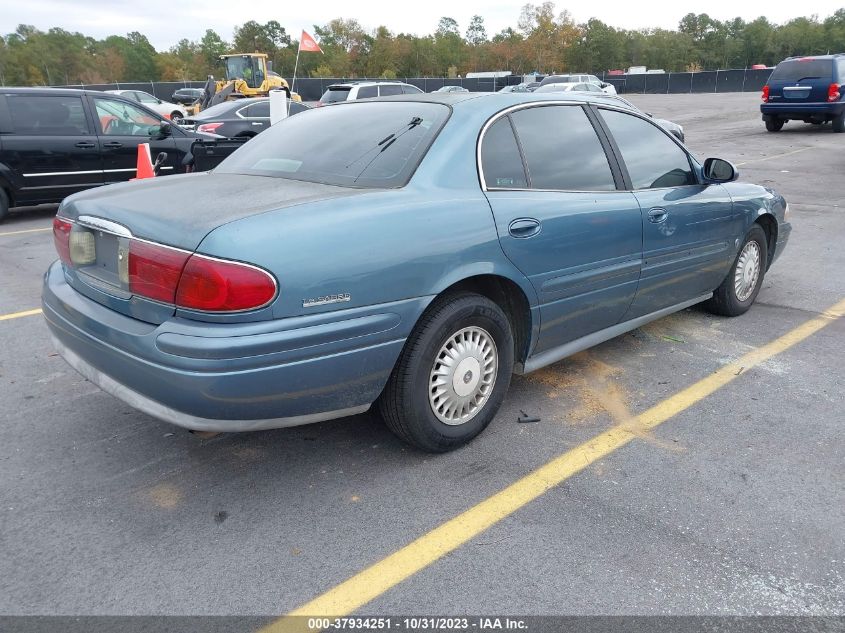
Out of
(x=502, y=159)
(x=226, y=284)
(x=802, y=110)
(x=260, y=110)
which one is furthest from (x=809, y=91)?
(x=226, y=284)

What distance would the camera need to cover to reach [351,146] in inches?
131

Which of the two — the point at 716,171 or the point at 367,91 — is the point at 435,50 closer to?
the point at 367,91

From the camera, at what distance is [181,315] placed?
2.51 metres

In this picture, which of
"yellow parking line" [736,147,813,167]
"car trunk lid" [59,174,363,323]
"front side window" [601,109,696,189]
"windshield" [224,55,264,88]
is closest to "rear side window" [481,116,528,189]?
"car trunk lid" [59,174,363,323]

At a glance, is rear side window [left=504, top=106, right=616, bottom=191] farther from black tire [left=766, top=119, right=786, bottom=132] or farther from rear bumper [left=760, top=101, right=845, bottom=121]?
black tire [left=766, top=119, right=786, bottom=132]

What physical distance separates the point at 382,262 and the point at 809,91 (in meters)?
19.4

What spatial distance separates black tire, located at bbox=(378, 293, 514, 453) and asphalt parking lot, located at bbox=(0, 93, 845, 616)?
13cm

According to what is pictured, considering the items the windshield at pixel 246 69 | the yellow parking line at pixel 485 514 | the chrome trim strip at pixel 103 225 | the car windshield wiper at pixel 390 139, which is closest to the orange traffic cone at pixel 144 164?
the chrome trim strip at pixel 103 225

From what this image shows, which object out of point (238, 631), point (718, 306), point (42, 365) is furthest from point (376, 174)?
point (718, 306)

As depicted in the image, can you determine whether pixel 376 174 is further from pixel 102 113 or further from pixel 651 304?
pixel 102 113

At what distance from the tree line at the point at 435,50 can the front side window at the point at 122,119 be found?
75851mm

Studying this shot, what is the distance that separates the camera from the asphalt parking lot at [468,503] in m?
2.31

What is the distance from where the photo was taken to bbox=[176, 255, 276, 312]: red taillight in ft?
7.87

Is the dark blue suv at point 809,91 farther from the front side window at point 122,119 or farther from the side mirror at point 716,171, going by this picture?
the side mirror at point 716,171
